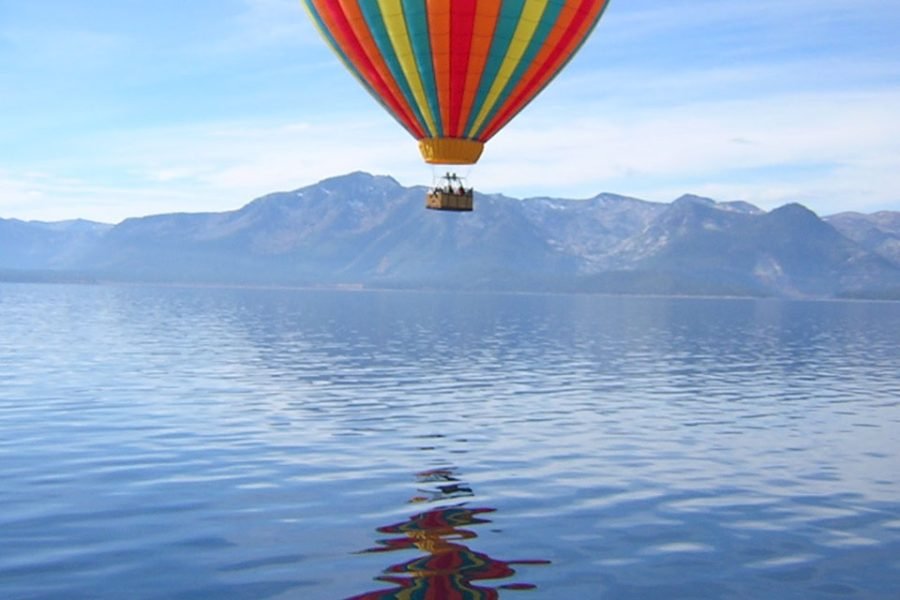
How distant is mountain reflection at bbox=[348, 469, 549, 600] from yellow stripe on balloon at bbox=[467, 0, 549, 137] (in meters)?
22.2

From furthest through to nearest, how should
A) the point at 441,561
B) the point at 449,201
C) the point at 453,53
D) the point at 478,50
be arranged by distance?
the point at 478,50, the point at 453,53, the point at 449,201, the point at 441,561

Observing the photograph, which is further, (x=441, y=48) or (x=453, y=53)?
(x=453, y=53)

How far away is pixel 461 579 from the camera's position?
19.6 m

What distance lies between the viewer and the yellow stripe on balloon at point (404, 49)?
41.7 meters

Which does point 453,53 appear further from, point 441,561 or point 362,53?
point 441,561

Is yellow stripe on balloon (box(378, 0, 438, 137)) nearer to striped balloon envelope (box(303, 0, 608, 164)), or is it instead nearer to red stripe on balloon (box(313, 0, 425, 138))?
striped balloon envelope (box(303, 0, 608, 164))

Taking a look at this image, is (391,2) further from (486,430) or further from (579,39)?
(486,430)

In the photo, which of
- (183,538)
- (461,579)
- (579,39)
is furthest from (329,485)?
(579,39)

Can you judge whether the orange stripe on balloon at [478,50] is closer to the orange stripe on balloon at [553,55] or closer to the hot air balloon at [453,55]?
the hot air balloon at [453,55]

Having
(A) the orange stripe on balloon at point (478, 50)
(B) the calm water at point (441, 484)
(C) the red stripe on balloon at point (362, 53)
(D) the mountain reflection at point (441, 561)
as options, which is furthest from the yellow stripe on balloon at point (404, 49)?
(D) the mountain reflection at point (441, 561)

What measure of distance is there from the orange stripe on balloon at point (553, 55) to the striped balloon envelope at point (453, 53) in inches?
2.5

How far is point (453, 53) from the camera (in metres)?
42.3

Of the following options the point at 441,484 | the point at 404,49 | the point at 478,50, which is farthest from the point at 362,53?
the point at 441,484

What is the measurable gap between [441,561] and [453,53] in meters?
26.9
